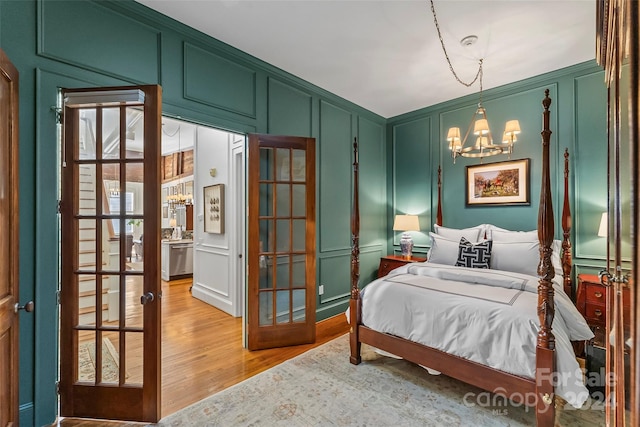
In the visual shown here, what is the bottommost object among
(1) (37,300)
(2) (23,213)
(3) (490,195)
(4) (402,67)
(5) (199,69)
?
(1) (37,300)

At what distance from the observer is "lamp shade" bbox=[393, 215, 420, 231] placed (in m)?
4.36

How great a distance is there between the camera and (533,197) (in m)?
3.64

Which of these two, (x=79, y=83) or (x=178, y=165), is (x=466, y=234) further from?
(x=178, y=165)

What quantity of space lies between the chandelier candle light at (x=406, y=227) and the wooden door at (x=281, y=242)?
174cm

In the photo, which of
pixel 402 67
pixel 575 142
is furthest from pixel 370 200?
pixel 575 142

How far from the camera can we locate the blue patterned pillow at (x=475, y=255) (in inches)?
124

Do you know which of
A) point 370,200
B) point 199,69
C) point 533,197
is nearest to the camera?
point 199,69

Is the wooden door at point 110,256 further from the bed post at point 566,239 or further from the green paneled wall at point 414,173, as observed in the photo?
the bed post at point 566,239

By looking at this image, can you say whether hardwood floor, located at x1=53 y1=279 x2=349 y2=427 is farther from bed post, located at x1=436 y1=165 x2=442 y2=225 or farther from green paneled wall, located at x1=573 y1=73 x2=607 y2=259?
green paneled wall, located at x1=573 y1=73 x2=607 y2=259

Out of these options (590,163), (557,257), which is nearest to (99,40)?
(557,257)

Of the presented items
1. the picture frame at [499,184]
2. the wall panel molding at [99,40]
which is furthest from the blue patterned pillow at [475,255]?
the wall panel molding at [99,40]

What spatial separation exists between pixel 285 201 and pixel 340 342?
5.35 feet

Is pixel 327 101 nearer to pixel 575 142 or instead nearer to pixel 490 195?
pixel 490 195

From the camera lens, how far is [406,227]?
438 cm
